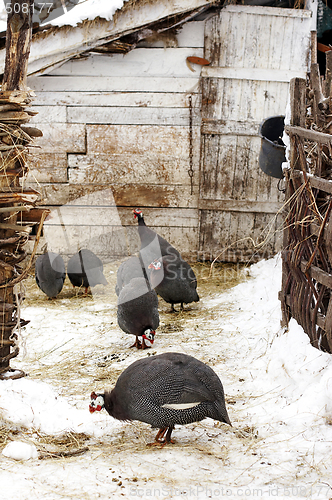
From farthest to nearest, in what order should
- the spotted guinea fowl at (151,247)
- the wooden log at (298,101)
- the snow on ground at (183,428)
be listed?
the spotted guinea fowl at (151,247), the wooden log at (298,101), the snow on ground at (183,428)

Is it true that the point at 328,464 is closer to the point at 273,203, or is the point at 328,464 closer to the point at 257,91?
the point at 273,203

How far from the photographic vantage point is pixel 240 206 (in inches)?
263

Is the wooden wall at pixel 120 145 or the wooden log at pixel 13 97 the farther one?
the wooden wall at pixel 120 145

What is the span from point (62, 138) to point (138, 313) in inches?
129

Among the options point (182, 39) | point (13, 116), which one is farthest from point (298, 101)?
point (182, 39)

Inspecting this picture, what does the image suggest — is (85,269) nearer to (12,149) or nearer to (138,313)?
(138,313)

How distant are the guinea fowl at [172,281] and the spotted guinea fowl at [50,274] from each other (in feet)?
4.26

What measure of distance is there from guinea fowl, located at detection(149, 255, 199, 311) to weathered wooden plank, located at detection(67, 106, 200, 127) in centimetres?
221

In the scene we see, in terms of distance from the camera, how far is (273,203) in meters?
6.63

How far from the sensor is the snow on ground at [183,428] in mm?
A: 2373

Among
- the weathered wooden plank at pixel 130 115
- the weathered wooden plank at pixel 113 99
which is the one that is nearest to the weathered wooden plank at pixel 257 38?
the weathered wooden plank at pixel 113 99

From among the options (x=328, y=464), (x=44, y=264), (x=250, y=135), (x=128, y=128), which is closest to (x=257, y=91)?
(x=250, y=135)

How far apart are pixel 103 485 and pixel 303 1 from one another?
20.7 ft

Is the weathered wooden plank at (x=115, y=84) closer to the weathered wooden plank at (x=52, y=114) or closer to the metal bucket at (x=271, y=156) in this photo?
the weathered wooden plank at (x=52, y=114)
